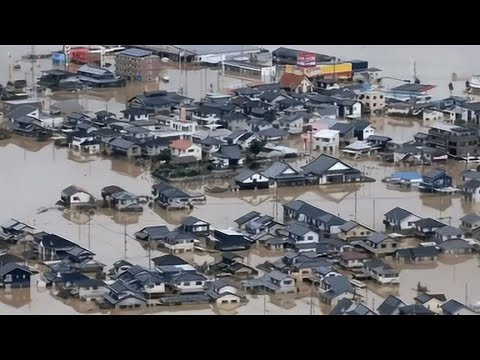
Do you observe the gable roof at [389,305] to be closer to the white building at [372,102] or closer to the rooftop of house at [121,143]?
the rooftop of house at [121,143]

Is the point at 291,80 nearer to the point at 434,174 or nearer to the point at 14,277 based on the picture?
the point at 434,174

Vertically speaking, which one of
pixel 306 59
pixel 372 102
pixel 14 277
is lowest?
pixel 14 277

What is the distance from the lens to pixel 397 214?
15.3ft

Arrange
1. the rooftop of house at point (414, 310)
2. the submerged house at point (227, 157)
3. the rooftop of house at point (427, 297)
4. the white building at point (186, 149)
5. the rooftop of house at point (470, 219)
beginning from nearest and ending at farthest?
the rooftop of house at point (414, 310)
the rooftop of house at point (427, 297)
the rooftop of house at point (470, 219)
the submerged house at point (227, 157)
the white building at point (186, 149)

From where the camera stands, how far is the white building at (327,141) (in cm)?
584

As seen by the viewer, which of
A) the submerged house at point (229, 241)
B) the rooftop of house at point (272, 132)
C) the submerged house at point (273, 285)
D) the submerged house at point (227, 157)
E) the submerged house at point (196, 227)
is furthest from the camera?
the rooftop of house at point (272, 132)

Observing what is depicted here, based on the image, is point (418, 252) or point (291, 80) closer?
point (418, 252)

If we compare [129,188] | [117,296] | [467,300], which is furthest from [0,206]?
[467,300]

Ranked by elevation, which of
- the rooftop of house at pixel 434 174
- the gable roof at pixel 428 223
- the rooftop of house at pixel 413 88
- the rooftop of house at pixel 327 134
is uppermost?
the rooftop of house at pixel 413 88

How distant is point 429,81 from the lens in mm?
7059

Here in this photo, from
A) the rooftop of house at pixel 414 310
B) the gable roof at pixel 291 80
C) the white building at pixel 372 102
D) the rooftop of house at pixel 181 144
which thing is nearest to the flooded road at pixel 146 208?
the rooftop of house at pixel 414 310

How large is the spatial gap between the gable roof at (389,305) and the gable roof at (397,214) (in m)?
0.82

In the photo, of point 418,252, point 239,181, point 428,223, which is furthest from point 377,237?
point 239,181

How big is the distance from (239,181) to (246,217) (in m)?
0.52
